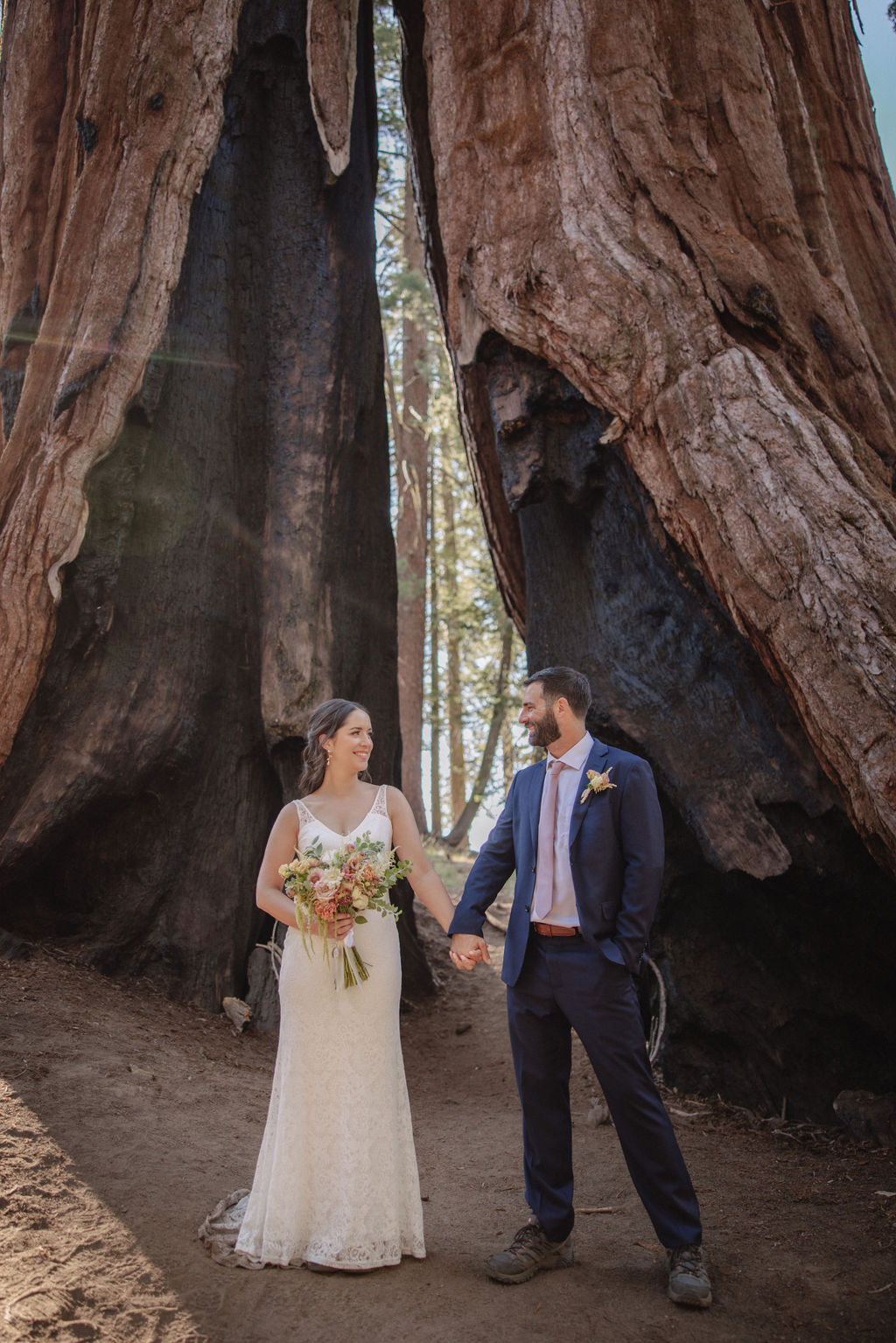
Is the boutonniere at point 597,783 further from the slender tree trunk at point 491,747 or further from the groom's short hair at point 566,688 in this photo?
the slender tree trunk at point 491,747

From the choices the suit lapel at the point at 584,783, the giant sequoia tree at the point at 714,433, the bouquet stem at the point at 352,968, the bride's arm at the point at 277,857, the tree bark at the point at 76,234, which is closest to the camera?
the bouquet stem at the point at 352,968

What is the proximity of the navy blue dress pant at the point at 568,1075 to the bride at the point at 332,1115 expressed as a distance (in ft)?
1.50

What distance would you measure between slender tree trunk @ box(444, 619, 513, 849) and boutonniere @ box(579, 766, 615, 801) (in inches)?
427

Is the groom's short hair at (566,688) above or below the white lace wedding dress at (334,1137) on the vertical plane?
above

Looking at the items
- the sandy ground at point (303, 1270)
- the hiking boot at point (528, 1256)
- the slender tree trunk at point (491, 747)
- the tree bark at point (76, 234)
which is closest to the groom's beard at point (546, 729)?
the hiking boot at point (528, 1256)

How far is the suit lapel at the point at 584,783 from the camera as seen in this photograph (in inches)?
142

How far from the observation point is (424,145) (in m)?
7.84

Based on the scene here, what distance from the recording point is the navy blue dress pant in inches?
129

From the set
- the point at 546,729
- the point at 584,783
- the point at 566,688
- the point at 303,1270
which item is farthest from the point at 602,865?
the point at 303,1270

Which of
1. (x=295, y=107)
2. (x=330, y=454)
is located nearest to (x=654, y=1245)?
(x=330, y=454)

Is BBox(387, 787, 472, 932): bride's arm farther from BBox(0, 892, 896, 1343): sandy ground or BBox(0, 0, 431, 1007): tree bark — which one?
BBox(0, 0, 431, 1007): tree bark

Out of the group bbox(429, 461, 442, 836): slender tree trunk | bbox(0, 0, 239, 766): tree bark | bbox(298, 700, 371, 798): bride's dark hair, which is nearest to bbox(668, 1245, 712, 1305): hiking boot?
bbox(298, 700, 371, 798): bride's dark hair

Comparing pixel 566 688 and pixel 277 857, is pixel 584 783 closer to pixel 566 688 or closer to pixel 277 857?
pixel 566 688

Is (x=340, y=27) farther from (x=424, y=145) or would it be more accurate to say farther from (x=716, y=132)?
(x=716, y=132)
